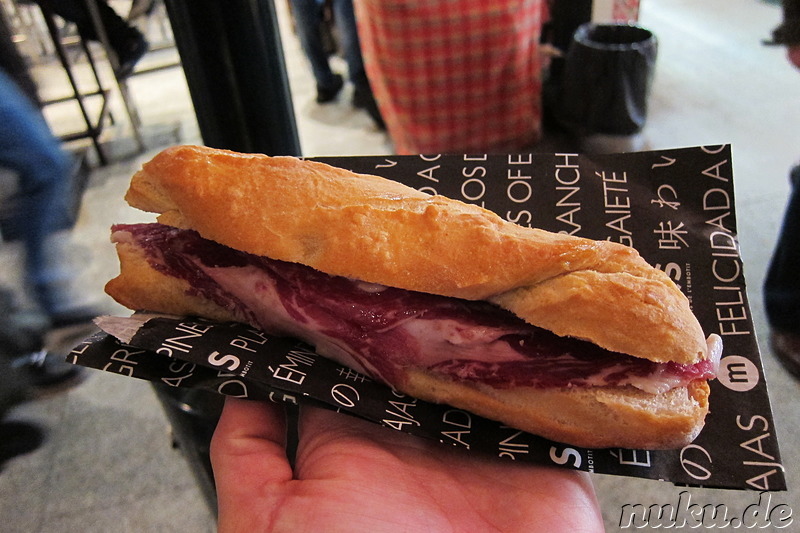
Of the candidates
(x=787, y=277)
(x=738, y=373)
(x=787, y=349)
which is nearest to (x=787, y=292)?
(x=787, y=277)

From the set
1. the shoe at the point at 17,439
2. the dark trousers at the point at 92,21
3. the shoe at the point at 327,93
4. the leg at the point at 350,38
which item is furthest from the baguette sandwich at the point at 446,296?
the shoe at the point at 327,93

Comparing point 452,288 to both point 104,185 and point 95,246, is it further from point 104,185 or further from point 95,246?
point 104,185

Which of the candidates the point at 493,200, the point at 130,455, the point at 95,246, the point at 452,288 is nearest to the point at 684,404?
the point at 452,288

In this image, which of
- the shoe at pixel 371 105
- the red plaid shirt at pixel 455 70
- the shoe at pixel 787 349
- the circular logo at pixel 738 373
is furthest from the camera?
the shoe at pixel 371 105

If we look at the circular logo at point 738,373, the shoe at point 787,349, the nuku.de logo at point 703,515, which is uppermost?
the circular logo at point 738,373

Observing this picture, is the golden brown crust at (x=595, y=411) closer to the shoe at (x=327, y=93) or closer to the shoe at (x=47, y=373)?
the shoe at (x=47, y=373)

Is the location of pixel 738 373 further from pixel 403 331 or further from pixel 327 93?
pixel 327 93

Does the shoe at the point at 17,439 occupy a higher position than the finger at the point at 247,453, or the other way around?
the finger at the point at 247,453
